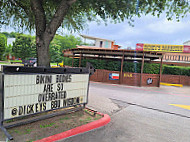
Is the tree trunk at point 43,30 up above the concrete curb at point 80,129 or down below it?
above

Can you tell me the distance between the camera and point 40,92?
157 inches

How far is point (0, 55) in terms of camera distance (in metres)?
44.3

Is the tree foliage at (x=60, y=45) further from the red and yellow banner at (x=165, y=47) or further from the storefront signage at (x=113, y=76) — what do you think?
the storefront signage at (x=113, y=76)

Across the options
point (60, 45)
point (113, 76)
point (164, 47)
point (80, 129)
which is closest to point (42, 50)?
point (80, 129)

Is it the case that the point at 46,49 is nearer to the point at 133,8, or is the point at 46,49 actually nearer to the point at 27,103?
the point at 27,103

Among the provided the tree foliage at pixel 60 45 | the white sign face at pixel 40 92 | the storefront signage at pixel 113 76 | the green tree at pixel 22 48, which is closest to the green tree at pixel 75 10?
the white sign face at pixel 40 92

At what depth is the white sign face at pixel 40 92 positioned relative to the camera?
11.3 ft

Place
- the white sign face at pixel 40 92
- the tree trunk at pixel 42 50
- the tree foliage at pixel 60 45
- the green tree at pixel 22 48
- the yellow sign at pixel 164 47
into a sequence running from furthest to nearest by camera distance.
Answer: the green tree at pixel 22 48 → the tree foliage at pixel 60 45 → the yellow sign at pixel 164 47 → the tree trunk at pixel 42 50 → the white sign face at pixel 40 92

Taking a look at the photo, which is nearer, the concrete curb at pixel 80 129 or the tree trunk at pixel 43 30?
the concrete curb at pixel 80 129

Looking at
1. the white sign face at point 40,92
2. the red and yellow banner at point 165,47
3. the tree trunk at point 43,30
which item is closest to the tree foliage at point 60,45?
the red and yellow banner at point 165,47

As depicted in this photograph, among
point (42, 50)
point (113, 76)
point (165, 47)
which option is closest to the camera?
point (42, 50)

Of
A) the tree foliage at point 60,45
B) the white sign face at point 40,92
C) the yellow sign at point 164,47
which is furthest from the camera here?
the tree foliage at point 60,45

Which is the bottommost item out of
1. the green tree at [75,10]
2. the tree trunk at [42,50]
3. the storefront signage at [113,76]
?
Answer: the storefront signage at [113,76]

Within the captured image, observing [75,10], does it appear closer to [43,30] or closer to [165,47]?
[43,30]
